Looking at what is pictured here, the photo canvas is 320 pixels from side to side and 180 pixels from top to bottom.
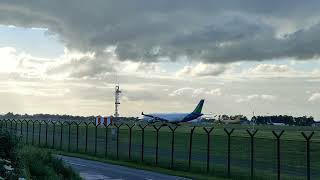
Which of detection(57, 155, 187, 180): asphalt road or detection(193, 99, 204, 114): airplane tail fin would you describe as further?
detection(193, 99, 204, 114): airplane tail fin

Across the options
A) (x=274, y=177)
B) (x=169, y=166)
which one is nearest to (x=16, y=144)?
(x=274, y=177)

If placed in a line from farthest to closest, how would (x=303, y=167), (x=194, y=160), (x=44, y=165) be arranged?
(x=194, y=160), (x=303, y=167), (x=44, y=165)

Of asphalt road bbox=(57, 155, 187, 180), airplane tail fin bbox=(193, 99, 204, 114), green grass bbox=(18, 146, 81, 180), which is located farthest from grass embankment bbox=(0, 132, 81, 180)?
airplane tail fin bbox=(193, 99, 204, 114)

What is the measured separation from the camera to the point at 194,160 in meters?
33.9

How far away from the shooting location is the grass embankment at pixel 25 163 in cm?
1147

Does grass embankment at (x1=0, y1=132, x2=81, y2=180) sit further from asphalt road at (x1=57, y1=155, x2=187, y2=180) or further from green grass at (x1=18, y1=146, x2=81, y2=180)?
asphalt road at (x1=57, y1=155, x2=187, y2=180)

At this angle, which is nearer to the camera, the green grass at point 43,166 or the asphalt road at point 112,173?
the green grass at point 43,166

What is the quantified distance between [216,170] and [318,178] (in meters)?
4.83

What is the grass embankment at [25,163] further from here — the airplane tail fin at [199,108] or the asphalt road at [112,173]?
the airplane tail fin at [199,108]

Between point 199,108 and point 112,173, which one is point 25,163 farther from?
A: point 199,108

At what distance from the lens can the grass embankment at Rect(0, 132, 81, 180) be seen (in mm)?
11470

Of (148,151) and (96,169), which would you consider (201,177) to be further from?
(148,151)

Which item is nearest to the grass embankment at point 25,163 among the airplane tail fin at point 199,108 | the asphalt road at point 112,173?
the asphalt road at point 112,173

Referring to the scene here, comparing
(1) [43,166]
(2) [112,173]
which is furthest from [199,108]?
(1) [43,166]
